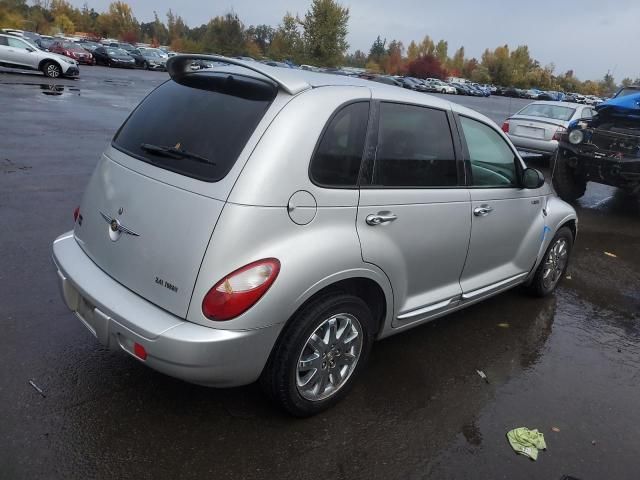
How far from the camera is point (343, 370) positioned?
10.1 feet

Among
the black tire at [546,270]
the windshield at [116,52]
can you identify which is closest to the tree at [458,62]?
the windshield at [116,52]

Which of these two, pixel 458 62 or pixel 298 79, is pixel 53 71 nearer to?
pixel 298 79

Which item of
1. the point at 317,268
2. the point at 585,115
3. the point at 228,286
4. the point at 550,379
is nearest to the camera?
the point at 228,286

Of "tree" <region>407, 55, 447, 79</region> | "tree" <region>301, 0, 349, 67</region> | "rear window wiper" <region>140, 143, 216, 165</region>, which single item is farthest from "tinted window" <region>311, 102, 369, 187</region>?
"tree" <region>407, 55, 447, 79</region>

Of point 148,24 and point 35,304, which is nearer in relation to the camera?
point 35,304

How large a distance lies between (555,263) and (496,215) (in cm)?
145

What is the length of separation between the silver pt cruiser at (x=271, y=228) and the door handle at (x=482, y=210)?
0.05 ft

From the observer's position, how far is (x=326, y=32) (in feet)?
229

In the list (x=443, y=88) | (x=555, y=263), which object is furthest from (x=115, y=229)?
(x=443, y=88)

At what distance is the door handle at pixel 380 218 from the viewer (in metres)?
2.94

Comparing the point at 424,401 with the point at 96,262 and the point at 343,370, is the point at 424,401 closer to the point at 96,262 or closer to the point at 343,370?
the point at 343,370

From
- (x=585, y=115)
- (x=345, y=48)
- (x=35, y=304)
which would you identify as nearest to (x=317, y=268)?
(x=35, y=304)

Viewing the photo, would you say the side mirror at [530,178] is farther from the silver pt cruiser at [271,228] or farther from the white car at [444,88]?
the white car at [444,88]

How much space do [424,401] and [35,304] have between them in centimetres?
275
